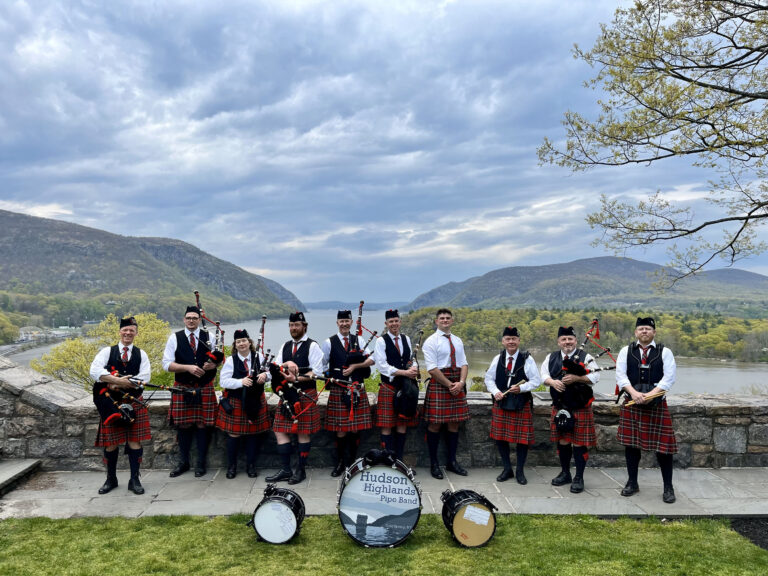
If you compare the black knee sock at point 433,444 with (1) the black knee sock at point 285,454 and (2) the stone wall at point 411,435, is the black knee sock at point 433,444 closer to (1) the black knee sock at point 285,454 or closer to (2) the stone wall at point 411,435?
(2) the stone wall at point 411,435

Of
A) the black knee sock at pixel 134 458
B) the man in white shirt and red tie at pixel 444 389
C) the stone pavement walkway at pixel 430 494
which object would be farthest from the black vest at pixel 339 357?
the black knee sock at pixel 134 458

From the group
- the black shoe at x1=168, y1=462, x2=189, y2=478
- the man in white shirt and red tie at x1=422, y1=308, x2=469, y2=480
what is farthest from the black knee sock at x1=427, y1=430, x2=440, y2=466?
the black shoe at x1=168, y1=462, x2=189, y2=478

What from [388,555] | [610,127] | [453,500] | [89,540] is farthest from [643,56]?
[89,540]

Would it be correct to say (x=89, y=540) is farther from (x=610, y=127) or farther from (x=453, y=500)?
(x=610, y=127)

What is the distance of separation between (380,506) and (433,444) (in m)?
1.42

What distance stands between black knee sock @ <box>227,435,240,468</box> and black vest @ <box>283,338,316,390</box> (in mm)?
782

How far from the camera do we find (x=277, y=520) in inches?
125

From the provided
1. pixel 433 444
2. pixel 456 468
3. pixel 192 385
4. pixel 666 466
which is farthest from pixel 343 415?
pixel 666 466

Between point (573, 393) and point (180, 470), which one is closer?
point (573, 393)

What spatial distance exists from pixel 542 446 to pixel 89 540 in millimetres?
3785

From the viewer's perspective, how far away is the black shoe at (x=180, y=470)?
175 inches

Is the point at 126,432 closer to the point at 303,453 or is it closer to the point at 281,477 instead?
the point at 281,477

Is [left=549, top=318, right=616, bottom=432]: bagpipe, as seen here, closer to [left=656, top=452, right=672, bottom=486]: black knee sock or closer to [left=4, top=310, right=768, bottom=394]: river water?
[left=656, top=452, right=672, bottom=486]: black knee sock

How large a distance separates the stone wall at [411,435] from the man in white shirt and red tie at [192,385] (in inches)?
7.4
